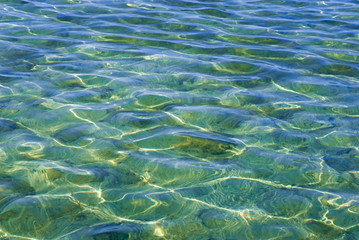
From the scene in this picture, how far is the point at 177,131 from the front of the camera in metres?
3.94

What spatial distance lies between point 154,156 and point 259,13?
537cm

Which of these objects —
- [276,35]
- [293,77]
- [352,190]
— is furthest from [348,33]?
[352,190]

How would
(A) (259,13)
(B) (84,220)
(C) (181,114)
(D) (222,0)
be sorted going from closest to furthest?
1. (B) (84,220)
2. (C) (181,114)
3. (A) (259,13)
4. (D) (222,0)

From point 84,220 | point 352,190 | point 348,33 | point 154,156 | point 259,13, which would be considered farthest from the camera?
point 259,13

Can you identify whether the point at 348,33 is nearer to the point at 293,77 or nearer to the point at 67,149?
the point at 293,77

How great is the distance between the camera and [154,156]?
141 inches

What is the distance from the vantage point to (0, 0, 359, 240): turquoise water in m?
2.91

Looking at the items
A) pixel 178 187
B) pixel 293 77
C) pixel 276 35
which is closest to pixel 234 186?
pixel 178 187

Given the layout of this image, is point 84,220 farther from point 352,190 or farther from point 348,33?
point 348,33

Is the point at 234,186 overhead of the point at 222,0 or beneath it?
beneath

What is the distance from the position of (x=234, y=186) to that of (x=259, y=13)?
559 centimetres

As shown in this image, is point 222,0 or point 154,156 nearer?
point 154,156

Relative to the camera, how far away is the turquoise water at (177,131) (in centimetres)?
291

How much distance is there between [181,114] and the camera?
4262 millimetres
